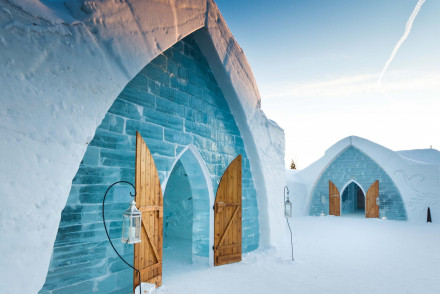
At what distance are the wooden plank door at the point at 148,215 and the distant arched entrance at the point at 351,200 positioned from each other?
590 inches

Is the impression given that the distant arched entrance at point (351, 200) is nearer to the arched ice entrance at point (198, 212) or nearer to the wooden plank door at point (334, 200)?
the wooden plank door at point (334, 200)

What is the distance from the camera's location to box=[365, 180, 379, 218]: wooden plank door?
1312 cm

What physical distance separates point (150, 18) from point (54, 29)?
1.42 metres

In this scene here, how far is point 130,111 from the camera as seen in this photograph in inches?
158

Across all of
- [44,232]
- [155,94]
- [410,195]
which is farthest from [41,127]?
[410,195]

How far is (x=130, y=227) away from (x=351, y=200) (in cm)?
1793

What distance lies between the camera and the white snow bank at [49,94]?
241 centimetres

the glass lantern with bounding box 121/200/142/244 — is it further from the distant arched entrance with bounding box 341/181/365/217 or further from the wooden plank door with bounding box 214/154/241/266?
the distant arched entrance with bounding box 341/181/365/217

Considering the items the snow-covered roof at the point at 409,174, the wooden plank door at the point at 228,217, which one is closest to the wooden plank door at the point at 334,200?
the snow-covered roof at the point at 409,174

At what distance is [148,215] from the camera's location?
3.99 m

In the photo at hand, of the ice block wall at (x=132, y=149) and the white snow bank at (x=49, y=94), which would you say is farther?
the ice block wall at (x=132, y=149)

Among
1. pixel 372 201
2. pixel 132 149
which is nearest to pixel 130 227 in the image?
pixel 132 149

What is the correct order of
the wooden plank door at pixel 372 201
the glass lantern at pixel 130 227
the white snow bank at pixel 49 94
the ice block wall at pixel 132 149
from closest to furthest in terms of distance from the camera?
the white snow bank at pixel 49 94 < the glass lantern at pixel 130 227 < the ice block wall at pixel 132 149 < the wooden plank door at pixel 372 201

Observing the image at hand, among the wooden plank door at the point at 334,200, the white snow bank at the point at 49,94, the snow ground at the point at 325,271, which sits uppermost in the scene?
the white snow bank at the point at 49,94
